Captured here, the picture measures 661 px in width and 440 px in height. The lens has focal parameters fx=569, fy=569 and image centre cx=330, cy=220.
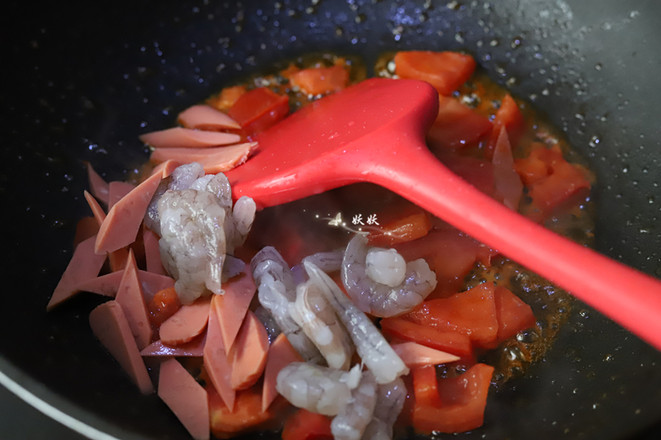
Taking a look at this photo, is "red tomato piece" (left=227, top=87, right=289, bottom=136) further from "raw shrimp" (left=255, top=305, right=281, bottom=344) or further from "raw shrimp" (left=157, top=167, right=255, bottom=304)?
"raw shrimp" (left=255, top=305, right=281, bottom=344)

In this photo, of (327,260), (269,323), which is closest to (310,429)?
(269,323)

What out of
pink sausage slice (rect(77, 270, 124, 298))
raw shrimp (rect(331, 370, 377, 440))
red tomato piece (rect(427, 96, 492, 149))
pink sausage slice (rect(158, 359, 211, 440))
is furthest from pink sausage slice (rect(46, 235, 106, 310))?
red tomato piece (rect(427, 96, 492, 149))

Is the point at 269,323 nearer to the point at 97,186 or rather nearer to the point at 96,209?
Result: the point at 96,209

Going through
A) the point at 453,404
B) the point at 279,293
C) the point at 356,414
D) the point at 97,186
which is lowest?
the point at 453,404

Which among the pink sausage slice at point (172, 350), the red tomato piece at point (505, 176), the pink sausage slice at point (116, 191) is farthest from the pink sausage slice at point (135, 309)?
the red tomato piece at point (505, 176)

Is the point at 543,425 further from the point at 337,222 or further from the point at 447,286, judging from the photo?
the point at 337,222

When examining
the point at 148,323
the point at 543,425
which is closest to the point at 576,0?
the point at 543,425
